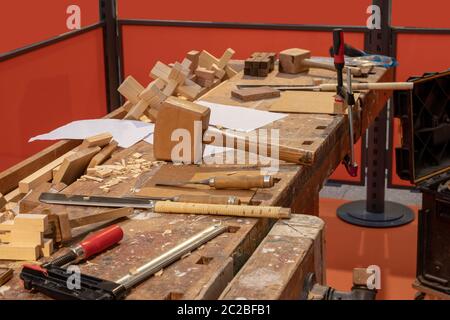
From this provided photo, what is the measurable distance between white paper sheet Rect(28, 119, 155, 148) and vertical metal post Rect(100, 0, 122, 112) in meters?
1.95

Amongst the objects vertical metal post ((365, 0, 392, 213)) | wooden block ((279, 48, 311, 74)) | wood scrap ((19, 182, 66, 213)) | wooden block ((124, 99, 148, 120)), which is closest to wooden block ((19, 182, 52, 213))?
wood scrap ((19, 182, 66, 213))

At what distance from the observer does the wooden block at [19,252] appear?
5.22 ft

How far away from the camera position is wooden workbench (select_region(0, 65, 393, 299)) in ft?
4.80

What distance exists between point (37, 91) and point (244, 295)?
281cm

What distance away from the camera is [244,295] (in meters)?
1.40

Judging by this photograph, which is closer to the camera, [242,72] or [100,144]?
[100,144]

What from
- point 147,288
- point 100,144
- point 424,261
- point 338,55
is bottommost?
point 424,261

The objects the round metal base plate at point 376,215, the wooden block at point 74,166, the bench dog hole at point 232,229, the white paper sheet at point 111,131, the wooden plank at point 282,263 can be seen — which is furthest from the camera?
the round metal base plate at point 376,215

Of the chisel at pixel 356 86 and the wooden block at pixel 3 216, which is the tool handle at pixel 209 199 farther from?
the chisel at pixel 356 86

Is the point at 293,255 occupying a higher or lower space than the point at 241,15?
lower

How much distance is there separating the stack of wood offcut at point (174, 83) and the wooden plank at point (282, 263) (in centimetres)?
87

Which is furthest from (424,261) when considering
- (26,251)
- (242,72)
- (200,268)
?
(26,251)

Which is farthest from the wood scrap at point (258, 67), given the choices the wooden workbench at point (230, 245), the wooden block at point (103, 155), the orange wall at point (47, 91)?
the orange wall at point (47, 91)

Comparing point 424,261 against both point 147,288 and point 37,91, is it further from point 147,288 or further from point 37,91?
point 37,91
